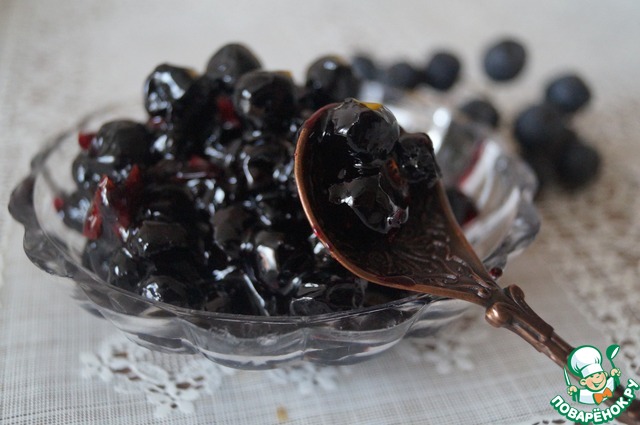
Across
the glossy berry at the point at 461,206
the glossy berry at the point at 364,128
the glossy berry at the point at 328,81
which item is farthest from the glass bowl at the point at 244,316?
the glossy berry at the point at 328,81

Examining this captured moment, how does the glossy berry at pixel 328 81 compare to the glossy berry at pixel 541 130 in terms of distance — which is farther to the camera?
the glossy berry at pixel 541 130

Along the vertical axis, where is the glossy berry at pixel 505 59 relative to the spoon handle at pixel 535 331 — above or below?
above

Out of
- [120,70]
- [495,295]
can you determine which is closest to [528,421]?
[495,295]

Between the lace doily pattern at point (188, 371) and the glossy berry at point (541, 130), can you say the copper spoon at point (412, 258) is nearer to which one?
the lace doily pattern at point (188, 371)

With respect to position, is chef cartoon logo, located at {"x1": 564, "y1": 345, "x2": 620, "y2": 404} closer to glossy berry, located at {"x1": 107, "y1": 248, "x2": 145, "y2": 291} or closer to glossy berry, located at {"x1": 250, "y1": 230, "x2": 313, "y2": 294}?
glossy berry, located at {"x1": 250, "y1": 230, "x2": 313, "y2": 294}

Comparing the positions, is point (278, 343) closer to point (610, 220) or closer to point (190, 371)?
point (190, 371)

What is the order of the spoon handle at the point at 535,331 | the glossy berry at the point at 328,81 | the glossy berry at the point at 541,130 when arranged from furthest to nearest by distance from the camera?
the glossy berry at the point at 541,130 → the glossy berry at the point at 328,81 → the spoon handle at the point at 535,331

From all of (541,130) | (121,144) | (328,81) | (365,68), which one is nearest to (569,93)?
(541,130)

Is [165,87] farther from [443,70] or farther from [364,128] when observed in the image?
[443,70]

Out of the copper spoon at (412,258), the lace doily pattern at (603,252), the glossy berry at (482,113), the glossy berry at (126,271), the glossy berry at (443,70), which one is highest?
the glossy berry at (443,70)
